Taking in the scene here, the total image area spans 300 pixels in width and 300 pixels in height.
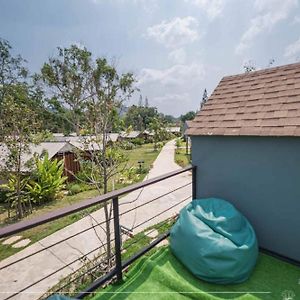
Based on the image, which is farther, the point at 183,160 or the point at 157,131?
the point at 157,131

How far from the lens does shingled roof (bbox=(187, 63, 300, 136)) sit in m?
3.00

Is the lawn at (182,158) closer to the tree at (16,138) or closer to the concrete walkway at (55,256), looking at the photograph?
the concrete walkway at (55,256)

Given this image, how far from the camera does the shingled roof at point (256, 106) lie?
9.85ft

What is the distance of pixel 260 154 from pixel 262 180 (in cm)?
35

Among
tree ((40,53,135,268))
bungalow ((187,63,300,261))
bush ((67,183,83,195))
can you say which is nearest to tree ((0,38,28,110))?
bush ((67,183,83,195))

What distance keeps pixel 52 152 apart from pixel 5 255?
8.46m

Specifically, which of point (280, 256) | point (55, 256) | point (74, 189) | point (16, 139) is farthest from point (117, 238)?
point (74, 189)


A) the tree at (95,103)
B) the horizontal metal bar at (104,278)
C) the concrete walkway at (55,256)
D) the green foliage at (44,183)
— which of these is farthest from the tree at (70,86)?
the green foliage at (44,183)

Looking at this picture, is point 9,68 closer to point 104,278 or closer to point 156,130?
point 156,130

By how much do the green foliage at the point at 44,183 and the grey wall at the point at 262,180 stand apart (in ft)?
34.0

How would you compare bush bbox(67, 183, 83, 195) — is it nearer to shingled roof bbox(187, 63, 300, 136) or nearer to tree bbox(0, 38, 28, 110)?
shingled roof bbox(187, 63, 300, 136)

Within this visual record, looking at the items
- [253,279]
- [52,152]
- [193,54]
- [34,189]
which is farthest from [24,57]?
[253,279]

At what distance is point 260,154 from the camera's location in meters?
3.05

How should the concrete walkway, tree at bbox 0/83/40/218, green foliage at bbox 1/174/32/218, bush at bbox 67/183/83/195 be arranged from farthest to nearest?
1. bush at bbox 67/183/83/195
2. green foliage at bbox 1/174/32/218
3. tree at bbox 0/83/40/218
4. the concrete walkway
